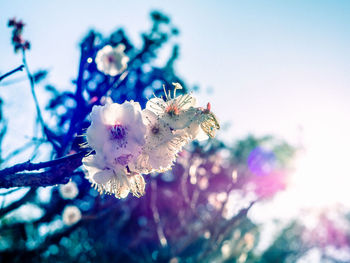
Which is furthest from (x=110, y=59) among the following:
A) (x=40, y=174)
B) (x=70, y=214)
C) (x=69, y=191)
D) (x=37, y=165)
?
(x=70, y=214)

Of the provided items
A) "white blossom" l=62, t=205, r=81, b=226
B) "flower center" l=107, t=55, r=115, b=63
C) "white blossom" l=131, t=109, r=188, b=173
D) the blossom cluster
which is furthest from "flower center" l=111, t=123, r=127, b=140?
"white blossom" l=62, t=205, r=81, b=226

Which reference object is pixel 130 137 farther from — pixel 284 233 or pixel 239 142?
pixel 284 233

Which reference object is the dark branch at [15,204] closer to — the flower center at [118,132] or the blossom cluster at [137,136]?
the blossom cluster at [137,136]

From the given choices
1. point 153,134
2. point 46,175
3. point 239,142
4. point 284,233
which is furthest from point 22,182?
point 284,233

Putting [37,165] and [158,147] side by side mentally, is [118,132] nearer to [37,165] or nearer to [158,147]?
[158,147]

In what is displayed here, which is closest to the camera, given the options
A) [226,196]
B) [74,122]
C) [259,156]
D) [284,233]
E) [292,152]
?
[74,122]

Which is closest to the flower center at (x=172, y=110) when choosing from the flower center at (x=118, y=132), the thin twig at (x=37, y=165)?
the flower center at (x=118, y=132)
